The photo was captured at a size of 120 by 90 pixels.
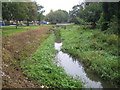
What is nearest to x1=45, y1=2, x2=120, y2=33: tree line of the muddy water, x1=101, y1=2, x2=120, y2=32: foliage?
x1=101, y1=2, x2=120, y2=32: foliage

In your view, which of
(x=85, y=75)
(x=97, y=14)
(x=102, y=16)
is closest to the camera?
(x=85, y=75)

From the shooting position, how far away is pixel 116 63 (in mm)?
6715

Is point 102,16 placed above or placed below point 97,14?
below

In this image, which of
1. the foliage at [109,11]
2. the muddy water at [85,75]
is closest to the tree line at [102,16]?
the foliage at [109,11]

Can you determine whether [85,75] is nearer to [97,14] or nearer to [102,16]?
[102,16]

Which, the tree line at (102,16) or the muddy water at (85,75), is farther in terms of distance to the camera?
the tree line at (102,16)

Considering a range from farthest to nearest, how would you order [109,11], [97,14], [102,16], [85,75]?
[97,14] → [102,16] → [109,11] → [85,75]

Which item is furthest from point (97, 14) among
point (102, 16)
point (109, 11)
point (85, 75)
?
point (85, 75)

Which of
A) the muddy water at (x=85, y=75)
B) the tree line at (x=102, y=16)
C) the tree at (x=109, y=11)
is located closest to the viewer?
the muddy water at (x=85, y=75)

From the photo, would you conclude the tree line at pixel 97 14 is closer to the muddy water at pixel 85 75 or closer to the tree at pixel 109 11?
the tree at pixel 109 11

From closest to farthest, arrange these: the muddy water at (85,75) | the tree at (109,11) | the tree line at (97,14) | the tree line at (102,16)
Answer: the muddy water at (85,75) → the tree line at (102,16) → the tree line at (97,14) → the tree at (109,11)

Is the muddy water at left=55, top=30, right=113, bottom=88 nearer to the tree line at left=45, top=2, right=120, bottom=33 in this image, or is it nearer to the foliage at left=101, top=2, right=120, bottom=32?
the tree line at left=45, top=2, right=120, bottom=33

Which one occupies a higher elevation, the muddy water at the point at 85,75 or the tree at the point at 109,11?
the tree at the point at 109,11

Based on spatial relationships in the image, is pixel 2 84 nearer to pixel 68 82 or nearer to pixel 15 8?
pixel 68 82
